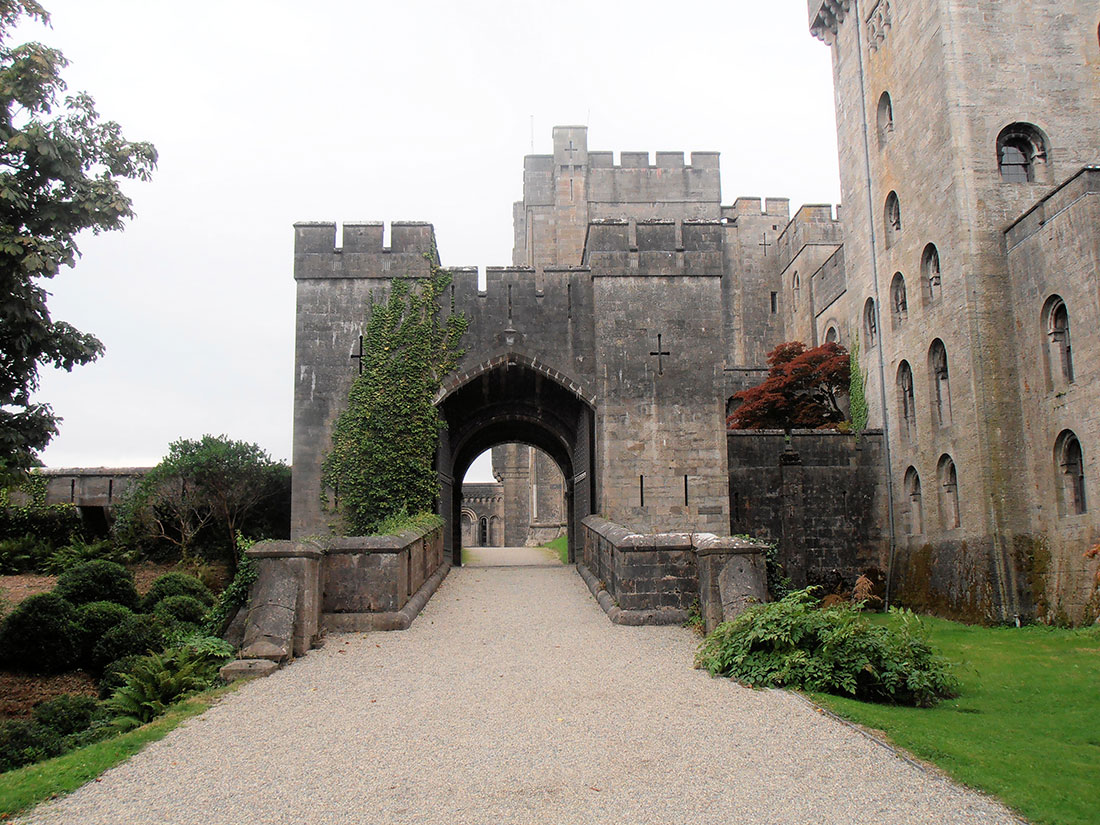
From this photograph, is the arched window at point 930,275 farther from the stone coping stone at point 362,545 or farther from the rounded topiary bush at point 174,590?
the rounded topiary bush at point 174,590

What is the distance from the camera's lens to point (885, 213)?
1983 centimetres

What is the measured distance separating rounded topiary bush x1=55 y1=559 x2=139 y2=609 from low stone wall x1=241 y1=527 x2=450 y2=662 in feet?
13.6

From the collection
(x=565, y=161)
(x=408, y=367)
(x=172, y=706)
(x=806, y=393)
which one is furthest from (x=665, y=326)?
(x=565, y=161)

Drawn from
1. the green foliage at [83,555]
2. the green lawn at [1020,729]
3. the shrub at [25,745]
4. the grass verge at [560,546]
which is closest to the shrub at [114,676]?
the shrub at [25,745]

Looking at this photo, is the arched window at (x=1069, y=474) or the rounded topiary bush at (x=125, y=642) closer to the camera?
the rounded topiary bush at (x=125, y=642)

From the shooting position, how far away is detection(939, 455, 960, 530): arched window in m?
17.1

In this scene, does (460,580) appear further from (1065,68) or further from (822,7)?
(822,7)

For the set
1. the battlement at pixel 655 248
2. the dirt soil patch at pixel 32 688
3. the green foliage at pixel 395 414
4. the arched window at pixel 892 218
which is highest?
the arched window at pixel 892 218

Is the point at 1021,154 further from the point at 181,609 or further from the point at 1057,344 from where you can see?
the point at 181,609

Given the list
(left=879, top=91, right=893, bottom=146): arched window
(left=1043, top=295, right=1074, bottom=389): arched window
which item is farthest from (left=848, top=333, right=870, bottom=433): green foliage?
(left=1043, top=295, right=1074, bottom=389): arched window

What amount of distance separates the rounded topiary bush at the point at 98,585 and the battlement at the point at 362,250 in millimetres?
6509

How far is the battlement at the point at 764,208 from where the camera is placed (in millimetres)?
34562

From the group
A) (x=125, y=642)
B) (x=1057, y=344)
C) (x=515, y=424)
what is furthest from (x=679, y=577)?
(x=515, y=424)

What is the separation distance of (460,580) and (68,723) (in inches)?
335
